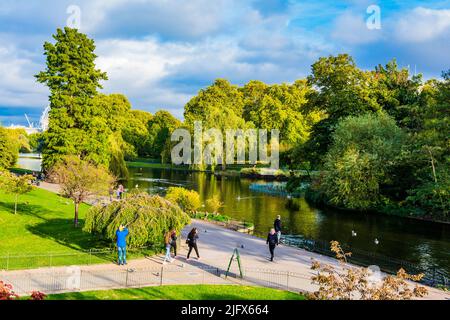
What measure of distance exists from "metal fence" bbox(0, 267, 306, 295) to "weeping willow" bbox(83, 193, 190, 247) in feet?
7.67

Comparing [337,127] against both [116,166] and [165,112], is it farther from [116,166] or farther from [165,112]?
[165,112]

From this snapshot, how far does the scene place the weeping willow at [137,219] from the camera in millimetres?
20438

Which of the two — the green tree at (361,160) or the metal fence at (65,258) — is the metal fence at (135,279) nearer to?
the metal fence at (65,258)

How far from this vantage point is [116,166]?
214 ft

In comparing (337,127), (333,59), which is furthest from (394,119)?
(333,59)

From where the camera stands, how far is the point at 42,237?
2327 centimetres

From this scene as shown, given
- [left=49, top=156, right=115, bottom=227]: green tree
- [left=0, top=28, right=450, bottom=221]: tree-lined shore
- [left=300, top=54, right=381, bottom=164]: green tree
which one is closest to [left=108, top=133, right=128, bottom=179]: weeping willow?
[left=0, top=28, right=450, bottom=221]: tree-lined shore

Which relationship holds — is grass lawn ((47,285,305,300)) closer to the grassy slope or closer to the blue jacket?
the blue jacket

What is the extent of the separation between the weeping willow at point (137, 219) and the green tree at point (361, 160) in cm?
2832

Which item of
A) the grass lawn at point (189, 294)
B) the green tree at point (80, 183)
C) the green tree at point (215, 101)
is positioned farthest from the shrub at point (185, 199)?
the green tree at point (215, 101)

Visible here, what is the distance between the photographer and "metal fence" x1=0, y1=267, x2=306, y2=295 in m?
15.5

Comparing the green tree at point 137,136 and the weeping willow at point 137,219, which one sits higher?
the green tree at point 137,136

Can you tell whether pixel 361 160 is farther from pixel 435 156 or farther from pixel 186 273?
pixel 186 273

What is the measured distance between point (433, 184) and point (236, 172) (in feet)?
158
